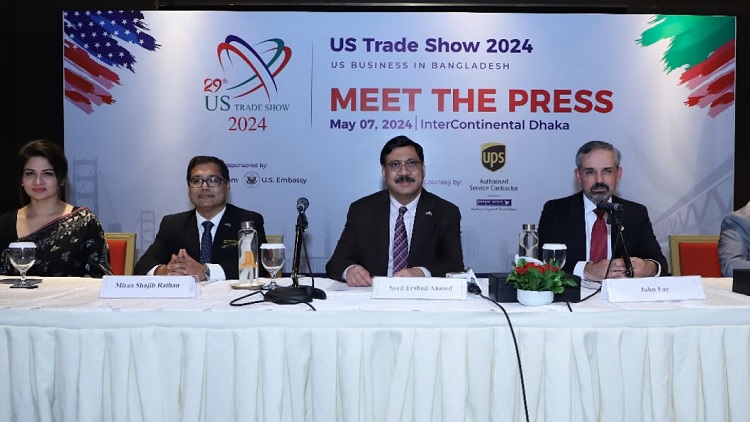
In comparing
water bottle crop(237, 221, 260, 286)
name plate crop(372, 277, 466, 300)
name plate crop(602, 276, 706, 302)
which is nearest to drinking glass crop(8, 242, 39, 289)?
water bottle crop(237, 221, 260, 286)

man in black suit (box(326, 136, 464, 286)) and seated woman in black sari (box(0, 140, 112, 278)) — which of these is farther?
man in black suit (box(326, 136, 464, 286))

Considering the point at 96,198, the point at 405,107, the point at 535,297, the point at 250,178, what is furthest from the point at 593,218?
the point at 96,198

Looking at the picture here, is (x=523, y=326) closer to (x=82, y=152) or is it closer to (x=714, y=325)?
(x=714, y=325)

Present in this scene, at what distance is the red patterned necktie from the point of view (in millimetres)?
3098

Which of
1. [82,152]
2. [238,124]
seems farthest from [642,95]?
[82,152]

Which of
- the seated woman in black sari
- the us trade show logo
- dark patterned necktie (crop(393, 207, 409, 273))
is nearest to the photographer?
the seated woman in black sari

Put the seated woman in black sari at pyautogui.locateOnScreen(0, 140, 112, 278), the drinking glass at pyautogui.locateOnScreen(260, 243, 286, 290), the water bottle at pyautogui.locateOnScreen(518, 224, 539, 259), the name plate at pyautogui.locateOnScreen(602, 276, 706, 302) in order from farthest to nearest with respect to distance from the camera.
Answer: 1. the seated woman in black sari at pyautogui.locateOnScreen(0, 140, 112, 278)
2. the water bottle at pyautogui.locateOnScreen(518, 224, 539, 259)
3. the drinking glass at pyautogui.locateOnScreen(260, 243, 286, 290)
4. the name plate at pyautogui.locateOnScreen(602, 276, 706, 302)

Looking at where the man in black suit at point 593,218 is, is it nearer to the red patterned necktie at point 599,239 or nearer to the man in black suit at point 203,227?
the red patterned necktie at point 599,239

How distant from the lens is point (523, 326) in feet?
6.52

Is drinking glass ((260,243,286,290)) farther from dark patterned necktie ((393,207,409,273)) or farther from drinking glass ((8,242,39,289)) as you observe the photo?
dark patterned necktie ((393,207,409,273))

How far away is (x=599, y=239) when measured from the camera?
3.11m

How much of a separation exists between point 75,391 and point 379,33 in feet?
10.8

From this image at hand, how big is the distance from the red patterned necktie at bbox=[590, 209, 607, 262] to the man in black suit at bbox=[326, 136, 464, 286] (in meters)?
0.62

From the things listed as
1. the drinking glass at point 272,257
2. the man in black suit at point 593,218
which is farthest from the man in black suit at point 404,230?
the drinking glass at point 272,257
